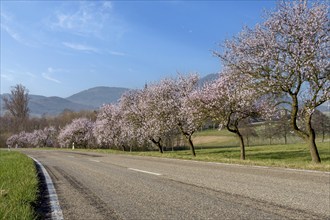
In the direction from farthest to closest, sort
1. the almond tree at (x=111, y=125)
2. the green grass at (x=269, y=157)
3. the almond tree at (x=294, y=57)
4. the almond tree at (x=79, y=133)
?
the almond tree at (x=79, y=133) < the almond tree at (x=111, y=125) < the almond tree at (x=294, y=57) < the green grass at (x=269, y=157)

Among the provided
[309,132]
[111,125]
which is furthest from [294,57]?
[111,125]

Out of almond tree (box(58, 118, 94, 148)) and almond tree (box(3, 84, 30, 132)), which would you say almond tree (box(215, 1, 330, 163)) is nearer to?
almond tree (box(58, 118, 94, 148))

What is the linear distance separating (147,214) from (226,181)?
416cm

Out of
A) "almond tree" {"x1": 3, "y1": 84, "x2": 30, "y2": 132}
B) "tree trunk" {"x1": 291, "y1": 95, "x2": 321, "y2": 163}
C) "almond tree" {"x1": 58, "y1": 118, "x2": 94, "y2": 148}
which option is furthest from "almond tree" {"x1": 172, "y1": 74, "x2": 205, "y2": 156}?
"almond tree" {"x1": 3, "y1": 84, "x2": 30, "y2": 132}

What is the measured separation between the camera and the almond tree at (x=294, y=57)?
17.1 meters

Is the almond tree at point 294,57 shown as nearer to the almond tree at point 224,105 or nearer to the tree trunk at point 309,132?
the tree trunk at point 309,132

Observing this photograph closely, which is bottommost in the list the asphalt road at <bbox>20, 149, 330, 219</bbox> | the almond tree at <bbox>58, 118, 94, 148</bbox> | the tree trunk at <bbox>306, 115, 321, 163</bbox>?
the asphalt road at <bbox>20, 149, 330, 219</bbox>

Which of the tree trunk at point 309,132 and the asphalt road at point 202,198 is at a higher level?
the tree trunk at point 309,132

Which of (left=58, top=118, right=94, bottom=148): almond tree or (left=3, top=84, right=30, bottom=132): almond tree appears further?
(left=3, top=84, right=30, bottom=132): almond tree

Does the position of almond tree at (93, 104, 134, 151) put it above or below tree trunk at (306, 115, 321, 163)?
A: above

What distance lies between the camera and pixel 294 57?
57.0 feet

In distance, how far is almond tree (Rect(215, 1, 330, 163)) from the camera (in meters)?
17.1

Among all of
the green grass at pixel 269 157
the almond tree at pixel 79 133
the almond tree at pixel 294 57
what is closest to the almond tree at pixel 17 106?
the almond tree at pixel 79 133

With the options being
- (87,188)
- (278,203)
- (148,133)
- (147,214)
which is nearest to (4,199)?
(87,188)
